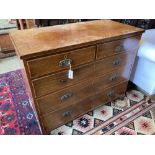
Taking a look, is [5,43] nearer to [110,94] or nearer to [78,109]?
[78,109]

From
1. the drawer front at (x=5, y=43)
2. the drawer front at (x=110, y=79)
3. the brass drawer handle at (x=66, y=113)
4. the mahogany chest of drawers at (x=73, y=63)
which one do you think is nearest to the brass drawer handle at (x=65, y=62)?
the mahogany chest of drawers at (x=73, y=63)

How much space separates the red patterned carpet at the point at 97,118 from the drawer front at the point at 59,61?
712 millimetres

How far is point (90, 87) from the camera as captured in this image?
Answer: 133 cm

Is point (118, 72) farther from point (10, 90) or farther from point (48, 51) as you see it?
point (10, 90)

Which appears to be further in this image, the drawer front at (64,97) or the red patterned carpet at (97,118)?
the red patterned carpet at (97,118)

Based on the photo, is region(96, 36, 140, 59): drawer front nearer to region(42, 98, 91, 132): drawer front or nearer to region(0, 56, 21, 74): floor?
region(42, 98, 91, 132): drawer front

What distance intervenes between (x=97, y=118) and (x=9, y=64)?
1772 mm

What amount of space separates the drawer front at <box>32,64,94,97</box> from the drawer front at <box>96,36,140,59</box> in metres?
0.14

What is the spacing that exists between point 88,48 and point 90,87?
1.35 ft

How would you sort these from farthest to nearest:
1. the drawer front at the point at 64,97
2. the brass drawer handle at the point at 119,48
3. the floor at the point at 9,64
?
the floor at the point at 9,64
the brass drawer handle at the point at 119,48
the drawer front at the point at 64,97

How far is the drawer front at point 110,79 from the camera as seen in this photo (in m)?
1.36

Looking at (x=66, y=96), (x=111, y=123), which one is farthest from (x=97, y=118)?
(x=66, y=96)

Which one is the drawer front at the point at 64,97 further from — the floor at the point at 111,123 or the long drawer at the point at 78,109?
the floor at the point at 111,123
